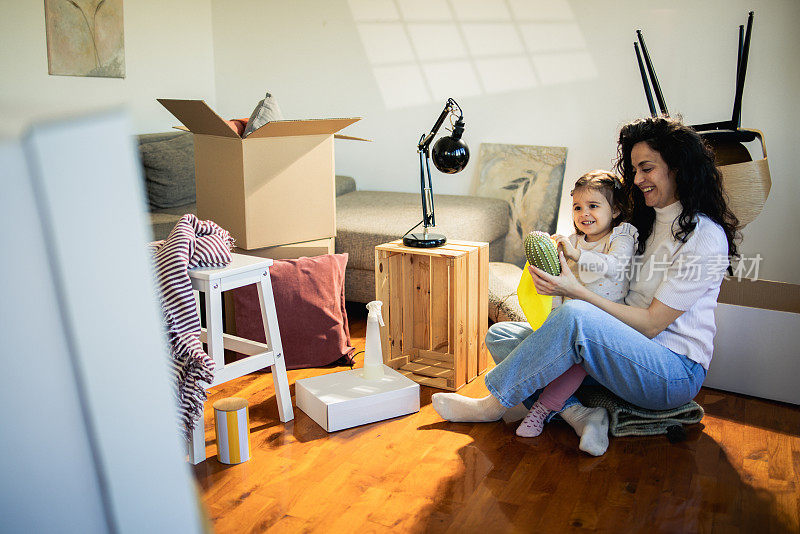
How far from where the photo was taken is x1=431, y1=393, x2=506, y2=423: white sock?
2.12 metres

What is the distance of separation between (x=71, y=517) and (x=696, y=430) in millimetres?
2163

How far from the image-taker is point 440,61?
13.0ft

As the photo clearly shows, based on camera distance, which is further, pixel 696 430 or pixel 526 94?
pixel 526 94

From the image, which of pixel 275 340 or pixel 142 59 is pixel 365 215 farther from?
pixel 142 59

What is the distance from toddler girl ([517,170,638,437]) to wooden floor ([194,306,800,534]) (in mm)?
122

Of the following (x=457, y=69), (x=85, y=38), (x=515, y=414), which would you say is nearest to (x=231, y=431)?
(x=515, y=414)

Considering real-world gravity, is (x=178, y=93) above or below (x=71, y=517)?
above

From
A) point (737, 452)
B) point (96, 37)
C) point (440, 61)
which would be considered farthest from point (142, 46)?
point (737, 452)

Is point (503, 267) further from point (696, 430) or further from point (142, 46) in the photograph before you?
point (142, 46)

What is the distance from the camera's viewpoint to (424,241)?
245cm

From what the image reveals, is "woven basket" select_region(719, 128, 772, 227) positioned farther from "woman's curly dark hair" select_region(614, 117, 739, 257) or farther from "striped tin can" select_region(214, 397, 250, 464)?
"striped tin can" select_region(214, 397, 250, 464)

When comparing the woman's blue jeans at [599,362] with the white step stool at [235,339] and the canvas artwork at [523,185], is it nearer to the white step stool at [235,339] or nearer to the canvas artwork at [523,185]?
the white step stool at [235,339]

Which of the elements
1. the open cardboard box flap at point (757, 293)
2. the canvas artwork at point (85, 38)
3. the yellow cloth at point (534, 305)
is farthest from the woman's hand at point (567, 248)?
the canvas artwork at point (85, 38)

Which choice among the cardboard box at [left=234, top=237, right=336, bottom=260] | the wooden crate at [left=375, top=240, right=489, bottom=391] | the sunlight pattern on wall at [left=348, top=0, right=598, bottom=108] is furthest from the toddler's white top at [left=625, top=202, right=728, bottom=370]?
the sunlight pattern on wall at [left=348, top=0, right=598, bottom=108]
